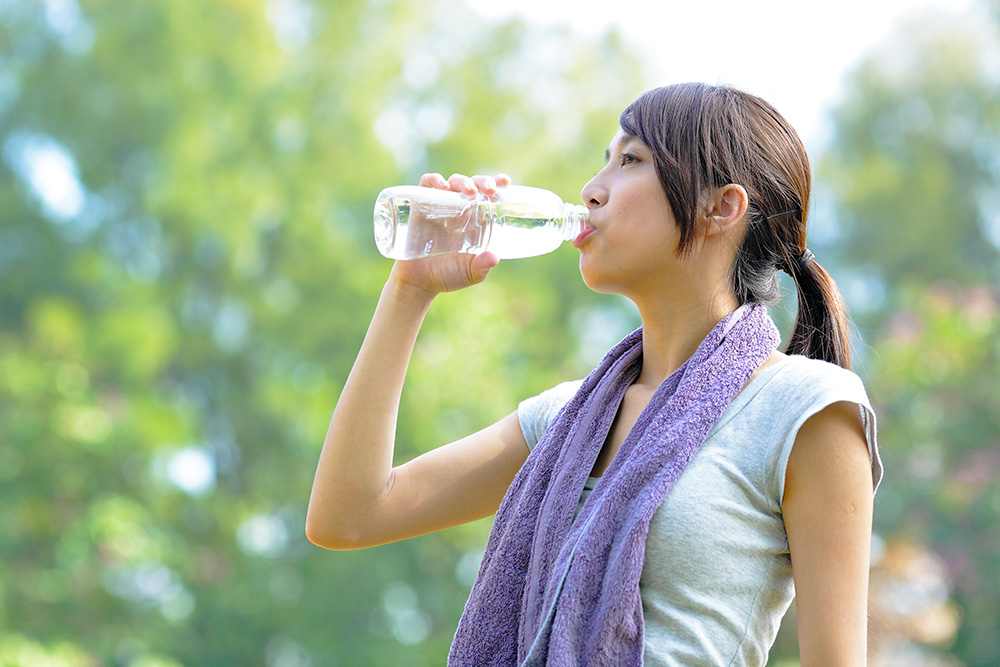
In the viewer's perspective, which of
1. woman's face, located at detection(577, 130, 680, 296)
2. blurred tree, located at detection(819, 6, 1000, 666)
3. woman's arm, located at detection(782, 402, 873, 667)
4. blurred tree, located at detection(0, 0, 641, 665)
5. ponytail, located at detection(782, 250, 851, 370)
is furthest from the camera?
blurred tree, located at detection(0, 0, 641, 665)

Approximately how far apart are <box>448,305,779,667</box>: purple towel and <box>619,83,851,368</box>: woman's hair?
0.10 m

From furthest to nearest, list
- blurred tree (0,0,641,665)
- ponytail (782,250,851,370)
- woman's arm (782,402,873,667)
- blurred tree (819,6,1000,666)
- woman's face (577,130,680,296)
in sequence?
blurred tree (0,0,641,665) < blurred tree (819,6,1000,666) < ponytail (782,250,851,370) < woman's face (577,130,680,296) < woman's arm (782,402,873,667)

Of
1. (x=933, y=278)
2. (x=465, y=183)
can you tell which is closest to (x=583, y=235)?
(x=465, y=183)

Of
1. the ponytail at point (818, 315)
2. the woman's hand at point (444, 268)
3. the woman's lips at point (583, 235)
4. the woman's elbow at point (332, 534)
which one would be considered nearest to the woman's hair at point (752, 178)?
the ponytail at point (818, 315)

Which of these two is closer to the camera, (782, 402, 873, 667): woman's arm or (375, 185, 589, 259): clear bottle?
(782, 402, 873, 667): woman's arm

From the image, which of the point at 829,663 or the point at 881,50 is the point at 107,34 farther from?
the point at 829,663

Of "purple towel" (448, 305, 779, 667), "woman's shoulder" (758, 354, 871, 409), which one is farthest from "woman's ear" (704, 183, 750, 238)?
"woman's shoulder" (758, 354, 871, 409)

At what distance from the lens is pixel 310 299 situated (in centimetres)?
974

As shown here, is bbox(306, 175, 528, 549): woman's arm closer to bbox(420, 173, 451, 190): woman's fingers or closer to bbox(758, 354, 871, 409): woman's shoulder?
bbox(420, 173, 451, 190): woman's fingers

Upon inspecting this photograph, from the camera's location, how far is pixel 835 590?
45.6 inches

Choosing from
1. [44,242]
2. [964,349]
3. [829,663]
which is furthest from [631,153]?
[44,242]

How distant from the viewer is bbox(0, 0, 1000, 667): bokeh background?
831cm

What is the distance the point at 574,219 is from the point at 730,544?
20.9 inches

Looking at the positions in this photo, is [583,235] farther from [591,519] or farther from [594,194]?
[591,519]
